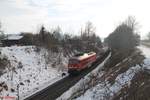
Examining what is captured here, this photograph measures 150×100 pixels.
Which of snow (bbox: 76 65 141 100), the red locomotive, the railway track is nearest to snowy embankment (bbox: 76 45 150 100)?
snow (bbox: 76 65 141 100)

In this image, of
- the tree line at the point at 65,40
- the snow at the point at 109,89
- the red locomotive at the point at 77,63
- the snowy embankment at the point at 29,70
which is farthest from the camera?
the tree line at the point at 65,40

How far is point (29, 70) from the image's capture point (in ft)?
108

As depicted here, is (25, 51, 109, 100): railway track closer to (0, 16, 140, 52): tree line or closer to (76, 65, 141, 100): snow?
(76, 65, 141, 100): snow

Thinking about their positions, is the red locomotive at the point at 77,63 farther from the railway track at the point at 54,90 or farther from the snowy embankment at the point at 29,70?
the railway track at the point at 54,90

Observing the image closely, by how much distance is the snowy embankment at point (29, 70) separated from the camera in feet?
87.6

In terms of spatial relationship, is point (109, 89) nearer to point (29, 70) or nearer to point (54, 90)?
point (54, 90)

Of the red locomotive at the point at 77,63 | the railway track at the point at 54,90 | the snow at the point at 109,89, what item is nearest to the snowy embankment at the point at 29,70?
the railway track at the point at 54,90

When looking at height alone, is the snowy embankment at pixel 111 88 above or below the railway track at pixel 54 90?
above

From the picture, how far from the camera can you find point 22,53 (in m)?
37.3

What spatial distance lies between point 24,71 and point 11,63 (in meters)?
2.07

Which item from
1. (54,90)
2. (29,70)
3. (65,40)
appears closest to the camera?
(54,90)

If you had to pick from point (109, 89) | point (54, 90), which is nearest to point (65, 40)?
Result: point (54, 90)

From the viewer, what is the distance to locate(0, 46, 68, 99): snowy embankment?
87.6 ft

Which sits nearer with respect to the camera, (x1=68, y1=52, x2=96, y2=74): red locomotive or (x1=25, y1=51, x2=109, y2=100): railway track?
(x1=25, y1=51, x2=109, y2=100): railway track
